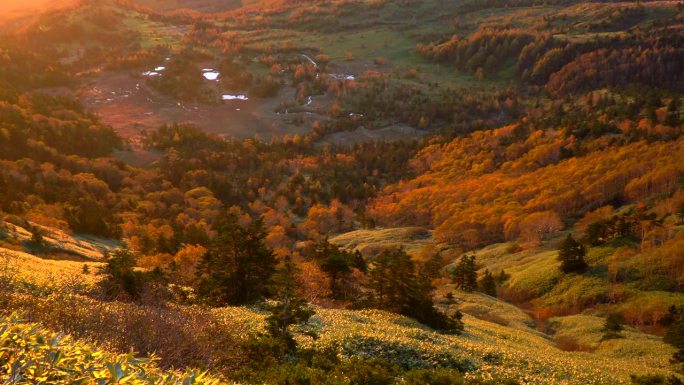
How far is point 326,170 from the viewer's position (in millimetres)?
173250

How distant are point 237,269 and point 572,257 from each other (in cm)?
4665

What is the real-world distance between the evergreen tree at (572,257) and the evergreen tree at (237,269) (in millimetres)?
43009

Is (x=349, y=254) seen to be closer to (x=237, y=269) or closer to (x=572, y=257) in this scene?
(x=237, y=269)

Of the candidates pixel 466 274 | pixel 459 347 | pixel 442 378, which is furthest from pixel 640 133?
pixel 442 378

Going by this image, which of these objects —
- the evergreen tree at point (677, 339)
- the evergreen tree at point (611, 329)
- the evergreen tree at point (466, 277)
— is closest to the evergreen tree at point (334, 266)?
the evergreen tree at point (466, 277)

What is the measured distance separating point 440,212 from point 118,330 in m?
110

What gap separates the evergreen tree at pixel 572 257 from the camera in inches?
2544

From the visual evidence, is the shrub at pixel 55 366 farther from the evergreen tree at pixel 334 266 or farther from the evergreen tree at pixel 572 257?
the evergreen tree at pixel 572 257

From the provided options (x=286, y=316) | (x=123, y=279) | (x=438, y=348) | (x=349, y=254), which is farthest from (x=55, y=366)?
(x=349, y=254)

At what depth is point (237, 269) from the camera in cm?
3625

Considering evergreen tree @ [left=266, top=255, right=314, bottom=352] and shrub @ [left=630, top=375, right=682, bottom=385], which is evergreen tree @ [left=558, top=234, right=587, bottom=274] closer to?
shrub @ [left=630, top=375, right=682, bottom=385]

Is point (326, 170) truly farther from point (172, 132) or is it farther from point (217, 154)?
point (172, 132)

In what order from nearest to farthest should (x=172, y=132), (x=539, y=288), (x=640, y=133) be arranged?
(x=539, y=288), (x=640, y=133), (x=172, y=132)

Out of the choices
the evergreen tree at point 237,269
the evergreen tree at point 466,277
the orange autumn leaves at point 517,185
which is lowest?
the orange autumn leaves at point 517,185
